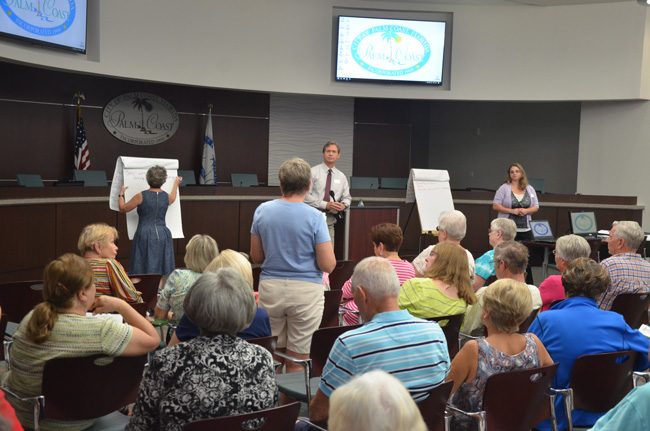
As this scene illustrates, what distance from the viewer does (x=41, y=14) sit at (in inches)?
343

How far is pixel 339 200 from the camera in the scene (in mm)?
8398

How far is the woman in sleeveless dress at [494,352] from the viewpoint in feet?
10.2

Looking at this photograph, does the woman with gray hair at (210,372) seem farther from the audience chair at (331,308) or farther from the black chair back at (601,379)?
the audience chair at (331,308)

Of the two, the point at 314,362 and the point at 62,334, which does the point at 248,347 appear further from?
the point at 314,362

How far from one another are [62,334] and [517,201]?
23.3 ft

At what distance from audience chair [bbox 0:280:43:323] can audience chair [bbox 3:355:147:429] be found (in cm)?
179

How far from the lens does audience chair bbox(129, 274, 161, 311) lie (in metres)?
5.22

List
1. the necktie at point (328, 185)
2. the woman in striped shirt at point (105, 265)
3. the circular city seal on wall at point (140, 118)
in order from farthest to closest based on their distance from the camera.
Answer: the circular city seal on wall at point (140, 118) < the necktie at point (328, 185) < the woman in striped shirt at point (105, 265)

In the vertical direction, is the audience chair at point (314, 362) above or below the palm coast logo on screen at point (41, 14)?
below

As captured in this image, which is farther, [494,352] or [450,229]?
[450,229]

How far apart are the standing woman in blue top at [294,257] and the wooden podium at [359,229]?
14.0 feet

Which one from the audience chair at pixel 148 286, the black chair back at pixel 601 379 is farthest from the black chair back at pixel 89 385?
the audience chair at pixel 148 286

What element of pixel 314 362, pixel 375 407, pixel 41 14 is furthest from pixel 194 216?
pixel 375 407

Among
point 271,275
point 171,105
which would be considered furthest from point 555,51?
point 271,275
